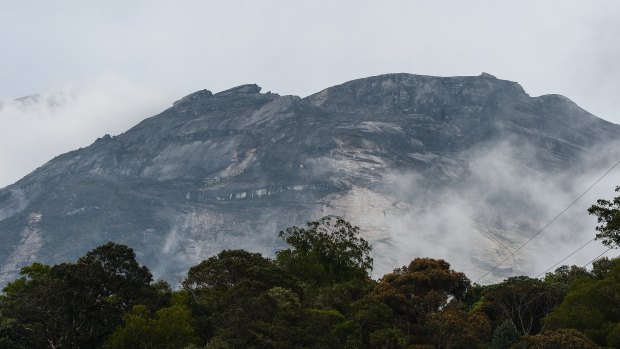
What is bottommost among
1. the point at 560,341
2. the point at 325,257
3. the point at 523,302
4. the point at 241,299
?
the point at 560,341

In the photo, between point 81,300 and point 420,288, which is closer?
point 81,300

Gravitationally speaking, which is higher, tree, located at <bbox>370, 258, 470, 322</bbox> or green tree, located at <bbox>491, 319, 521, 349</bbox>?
tree, located at <bbox>370, 258, 470, 322</bbox>

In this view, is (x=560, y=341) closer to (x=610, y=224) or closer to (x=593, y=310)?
(x=593, y=310)

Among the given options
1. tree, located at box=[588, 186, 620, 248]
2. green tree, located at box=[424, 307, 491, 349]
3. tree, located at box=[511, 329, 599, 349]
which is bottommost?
tree, located at box=[511, 329, 599, 349]

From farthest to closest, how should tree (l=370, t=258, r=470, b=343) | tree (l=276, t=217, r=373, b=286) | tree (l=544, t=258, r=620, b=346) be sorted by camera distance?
tree (l=276, t=217, r=373, b=286) < tree (l=370, t=258, r=470, b=343) < tree (l=544, t=258, r=620, b=346)

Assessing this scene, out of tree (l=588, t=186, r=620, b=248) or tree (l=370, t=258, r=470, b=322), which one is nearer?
tree (l=588, t=186, r=620, b=248)

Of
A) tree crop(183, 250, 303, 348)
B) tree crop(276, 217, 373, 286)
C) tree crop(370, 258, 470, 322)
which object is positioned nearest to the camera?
tree crop(183, 250, 303, 348)

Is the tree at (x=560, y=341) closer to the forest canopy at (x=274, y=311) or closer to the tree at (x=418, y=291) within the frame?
the forest canopy at (x=274, y=311)

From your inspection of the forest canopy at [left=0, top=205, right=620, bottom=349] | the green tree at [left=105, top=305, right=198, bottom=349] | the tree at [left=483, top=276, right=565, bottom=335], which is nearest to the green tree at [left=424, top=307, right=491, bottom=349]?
the forest canopy at [left=0, top=205, right=620, bottom=349]

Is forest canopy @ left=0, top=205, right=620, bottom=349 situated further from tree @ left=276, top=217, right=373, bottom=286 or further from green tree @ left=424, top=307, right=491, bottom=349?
tree @ left=276, top=217, right=373, bottom=286

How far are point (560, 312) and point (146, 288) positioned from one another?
112ft

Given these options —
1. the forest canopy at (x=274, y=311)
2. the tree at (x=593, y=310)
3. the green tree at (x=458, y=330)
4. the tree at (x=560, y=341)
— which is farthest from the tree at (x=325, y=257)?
the tree at (x=560, y=341)

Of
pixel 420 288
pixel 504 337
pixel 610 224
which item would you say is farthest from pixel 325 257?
pixel 610 224

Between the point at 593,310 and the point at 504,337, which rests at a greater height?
the point at 593,310
